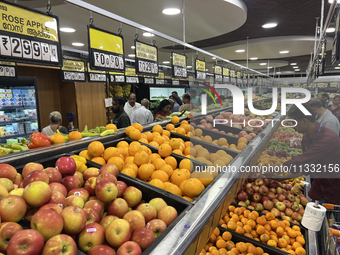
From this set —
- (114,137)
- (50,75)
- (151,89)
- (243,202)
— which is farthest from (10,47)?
(151,89)

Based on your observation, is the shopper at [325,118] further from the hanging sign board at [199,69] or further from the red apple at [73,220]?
the hanging sign board at [199,69]

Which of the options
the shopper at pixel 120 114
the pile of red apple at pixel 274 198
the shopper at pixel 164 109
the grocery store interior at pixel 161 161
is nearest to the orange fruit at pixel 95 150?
the grocery store interior at pixel 161 161

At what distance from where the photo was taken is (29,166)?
1.36 meters

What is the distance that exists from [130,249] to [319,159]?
2536mm

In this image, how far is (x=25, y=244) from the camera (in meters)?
0.76

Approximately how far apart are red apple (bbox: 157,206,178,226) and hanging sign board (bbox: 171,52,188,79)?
431 centimetres

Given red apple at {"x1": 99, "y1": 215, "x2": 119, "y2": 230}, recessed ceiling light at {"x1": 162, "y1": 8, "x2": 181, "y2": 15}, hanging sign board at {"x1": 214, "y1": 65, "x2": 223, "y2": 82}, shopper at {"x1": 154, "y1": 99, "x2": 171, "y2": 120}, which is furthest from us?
hanging sign board at {"x1": 214, "y1": 65, "x2": 223, "y2": 82}

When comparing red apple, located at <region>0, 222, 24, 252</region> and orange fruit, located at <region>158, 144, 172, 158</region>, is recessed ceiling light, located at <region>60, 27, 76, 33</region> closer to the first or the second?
orange fruit, located at <region>158, 144, 172, 158</region>

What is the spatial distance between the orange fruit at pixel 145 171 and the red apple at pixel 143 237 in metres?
0.67

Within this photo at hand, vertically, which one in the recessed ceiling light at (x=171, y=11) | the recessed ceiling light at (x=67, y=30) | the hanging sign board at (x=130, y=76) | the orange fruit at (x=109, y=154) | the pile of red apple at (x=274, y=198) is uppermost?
the recessed ceiling light at (x=67, y=30)

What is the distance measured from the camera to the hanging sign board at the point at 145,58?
377cm

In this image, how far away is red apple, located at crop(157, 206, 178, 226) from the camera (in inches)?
45.5

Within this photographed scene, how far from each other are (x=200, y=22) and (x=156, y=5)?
144cm

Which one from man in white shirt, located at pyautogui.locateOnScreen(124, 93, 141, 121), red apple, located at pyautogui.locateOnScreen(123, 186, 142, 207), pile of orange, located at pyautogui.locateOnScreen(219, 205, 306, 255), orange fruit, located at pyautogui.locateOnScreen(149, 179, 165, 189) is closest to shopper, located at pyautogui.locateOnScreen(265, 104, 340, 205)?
pile of orange, located at pyautogui.locateOnScreen(219, 205, 306, 255)
